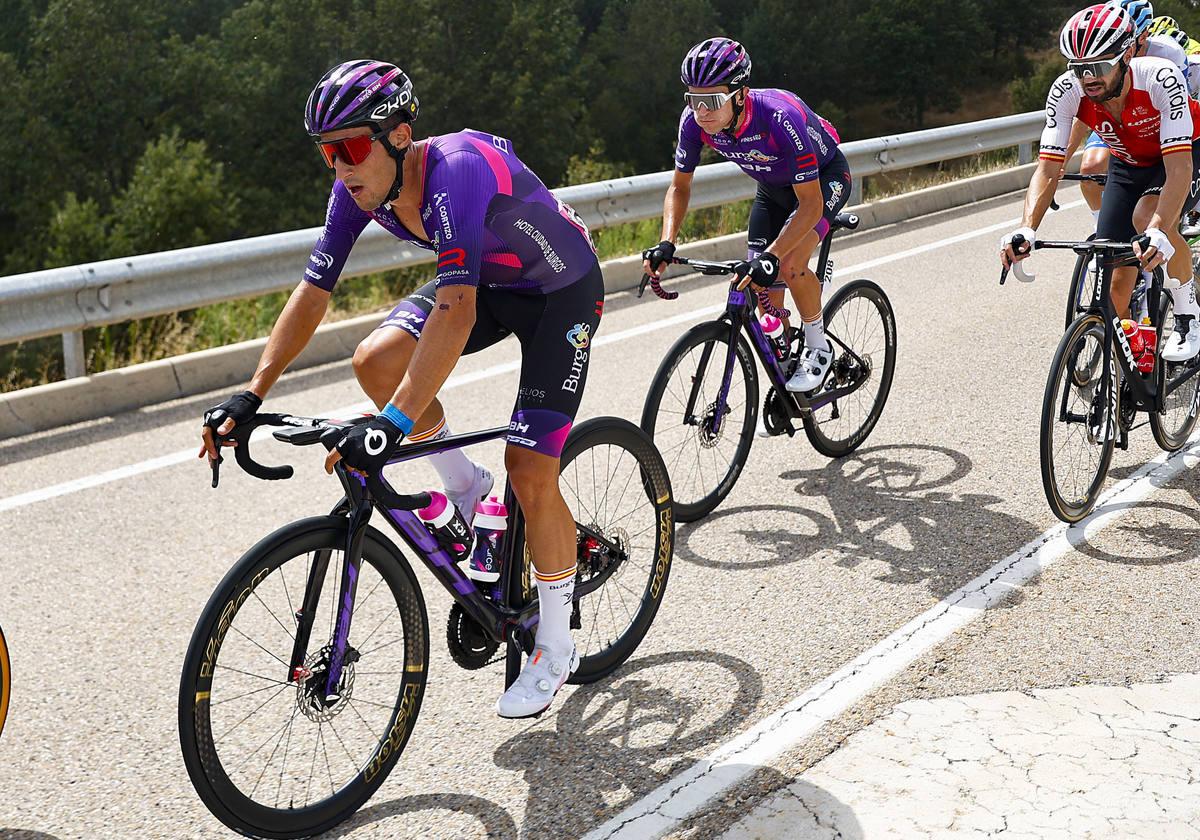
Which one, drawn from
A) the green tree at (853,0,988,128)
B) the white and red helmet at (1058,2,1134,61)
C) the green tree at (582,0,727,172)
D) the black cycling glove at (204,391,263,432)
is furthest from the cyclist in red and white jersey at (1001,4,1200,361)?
the green tree at (853,0,988,128)

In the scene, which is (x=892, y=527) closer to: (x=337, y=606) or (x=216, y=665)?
(x=337, y=606)

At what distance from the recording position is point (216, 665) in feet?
12.6

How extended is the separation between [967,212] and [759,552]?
10.3m

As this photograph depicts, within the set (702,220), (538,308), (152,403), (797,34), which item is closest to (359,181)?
(538,308)

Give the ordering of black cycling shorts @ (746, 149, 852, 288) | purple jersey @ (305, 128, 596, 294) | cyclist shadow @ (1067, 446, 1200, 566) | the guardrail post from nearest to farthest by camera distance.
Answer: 1. purple jersey @ (305, 128, 596, 294)
2. cyclist shadow @ (1067, 446, 1200, 566)
3. black cycling shorts @ (746, 149, 852, 288)
4. the guardrail post

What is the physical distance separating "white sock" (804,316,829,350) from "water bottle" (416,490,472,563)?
2.99 metres

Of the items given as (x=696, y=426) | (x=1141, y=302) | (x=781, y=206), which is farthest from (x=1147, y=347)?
(x=696, y=426)

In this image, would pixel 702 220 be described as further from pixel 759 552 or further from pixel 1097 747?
pixel 1097 747

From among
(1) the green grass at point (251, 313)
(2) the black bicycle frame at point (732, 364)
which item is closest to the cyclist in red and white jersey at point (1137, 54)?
(2) the black bicycle frame at point (732, 364)

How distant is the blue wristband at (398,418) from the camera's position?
363 centimetres

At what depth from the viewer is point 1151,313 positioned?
260 inches

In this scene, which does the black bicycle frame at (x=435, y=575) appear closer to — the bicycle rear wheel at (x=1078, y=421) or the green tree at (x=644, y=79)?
the bicycle rear wheel at (x=1078, y=421)

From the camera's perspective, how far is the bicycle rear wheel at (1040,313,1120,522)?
19.0 feet

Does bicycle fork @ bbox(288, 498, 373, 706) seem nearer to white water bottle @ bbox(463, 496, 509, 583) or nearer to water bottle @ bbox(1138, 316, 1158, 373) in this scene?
white water bottle @ bbox(463, 496, 509, 583)
